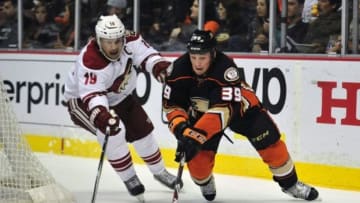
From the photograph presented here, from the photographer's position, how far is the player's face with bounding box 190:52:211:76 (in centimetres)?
432

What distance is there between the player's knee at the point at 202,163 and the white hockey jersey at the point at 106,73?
1.81 feet

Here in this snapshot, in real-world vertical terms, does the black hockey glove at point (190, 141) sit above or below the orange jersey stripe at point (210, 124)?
below

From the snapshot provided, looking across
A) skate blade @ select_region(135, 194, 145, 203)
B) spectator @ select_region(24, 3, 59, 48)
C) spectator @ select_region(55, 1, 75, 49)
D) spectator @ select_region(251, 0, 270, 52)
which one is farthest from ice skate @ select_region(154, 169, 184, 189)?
spectator @ select_region(24, 3, 59, 48)

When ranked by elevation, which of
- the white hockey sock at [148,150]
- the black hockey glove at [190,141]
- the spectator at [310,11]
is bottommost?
the white hockey sock at [148,150]

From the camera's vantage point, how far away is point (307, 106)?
545cm

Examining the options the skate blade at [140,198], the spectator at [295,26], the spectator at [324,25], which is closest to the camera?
the skate blade at [140,198]

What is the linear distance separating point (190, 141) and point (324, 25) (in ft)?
5.74

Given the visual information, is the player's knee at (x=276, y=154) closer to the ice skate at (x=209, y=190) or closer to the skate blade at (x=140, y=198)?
the ice skate at (x=209, y=190)

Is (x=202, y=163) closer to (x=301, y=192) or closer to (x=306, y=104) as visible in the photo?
(x=301, y=192)

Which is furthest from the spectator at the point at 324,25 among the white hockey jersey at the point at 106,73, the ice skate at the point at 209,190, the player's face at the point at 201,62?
the player's face at the point at 201,62

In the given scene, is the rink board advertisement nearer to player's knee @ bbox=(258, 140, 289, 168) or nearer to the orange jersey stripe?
player's knee @ bbox=(258, 140, 289, 168)

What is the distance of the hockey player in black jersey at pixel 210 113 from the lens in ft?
14.1

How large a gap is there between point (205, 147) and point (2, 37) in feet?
11.6

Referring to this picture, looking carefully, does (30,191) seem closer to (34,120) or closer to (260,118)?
(260,118)
